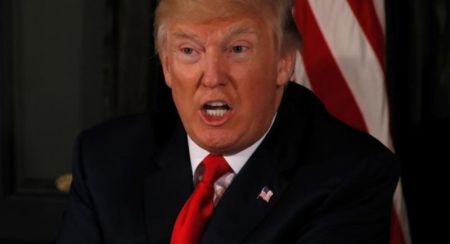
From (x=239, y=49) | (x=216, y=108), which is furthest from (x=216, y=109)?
(x=239, y=49)

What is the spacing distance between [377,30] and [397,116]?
0.84 ft

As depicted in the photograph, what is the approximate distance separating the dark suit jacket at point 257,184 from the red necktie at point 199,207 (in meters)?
0.02

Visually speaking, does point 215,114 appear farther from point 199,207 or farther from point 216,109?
point 199,207

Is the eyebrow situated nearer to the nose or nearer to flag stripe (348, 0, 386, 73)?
the nose

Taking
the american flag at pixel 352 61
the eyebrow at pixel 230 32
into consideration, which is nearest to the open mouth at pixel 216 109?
the eyebrow at pixel 230 32

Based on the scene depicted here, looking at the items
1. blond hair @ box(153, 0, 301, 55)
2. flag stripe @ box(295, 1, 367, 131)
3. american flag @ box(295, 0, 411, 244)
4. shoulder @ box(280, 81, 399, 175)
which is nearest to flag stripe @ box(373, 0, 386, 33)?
american flag @ box(295, 0, 411, 244)

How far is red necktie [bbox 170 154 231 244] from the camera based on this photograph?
54.1 inches

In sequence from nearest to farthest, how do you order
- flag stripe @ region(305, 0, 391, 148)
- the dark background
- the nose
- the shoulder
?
the nose → the shoulder → flag stripe @ region(305, 0, 391, 148) → the dark background

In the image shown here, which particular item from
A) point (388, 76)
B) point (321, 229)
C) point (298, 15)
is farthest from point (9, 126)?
point (321, 229)

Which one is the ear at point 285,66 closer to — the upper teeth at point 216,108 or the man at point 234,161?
the man at point 234,161

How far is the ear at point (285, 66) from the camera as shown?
1.38 meters

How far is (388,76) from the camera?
192cm

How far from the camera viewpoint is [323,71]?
6.00 feet

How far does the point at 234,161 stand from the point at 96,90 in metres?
0.95
